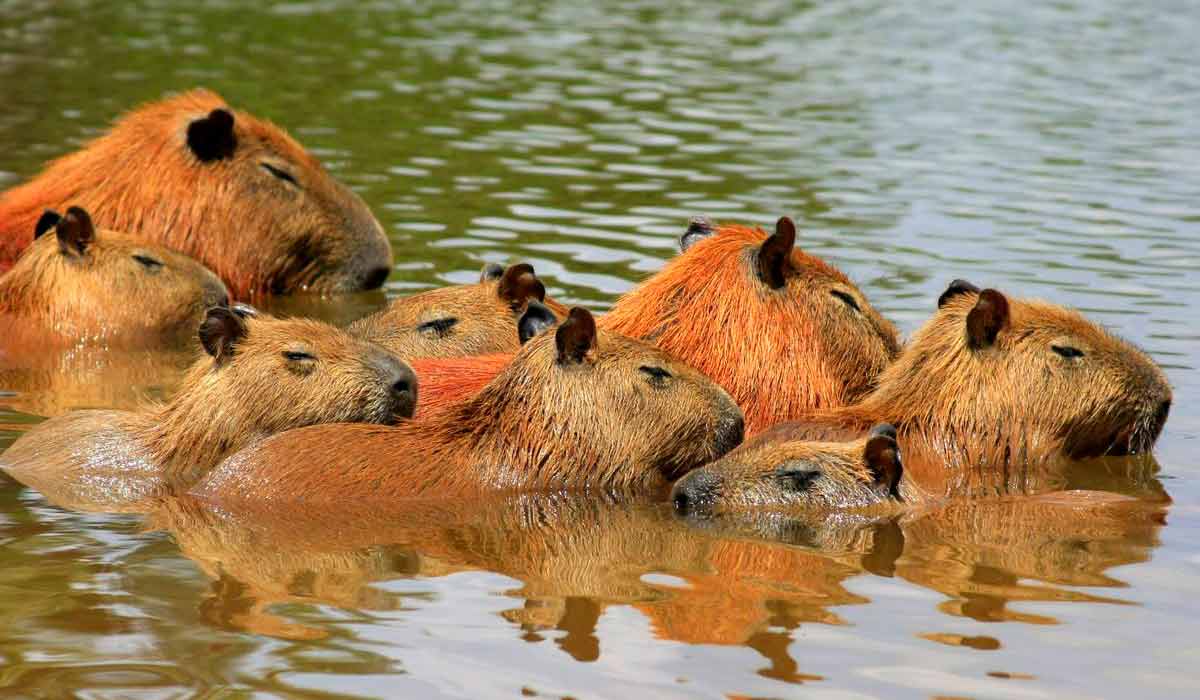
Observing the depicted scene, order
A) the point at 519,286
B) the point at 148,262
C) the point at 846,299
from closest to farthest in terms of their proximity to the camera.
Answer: the point at 846,299 → the point at 519,286 → the point at 148,262

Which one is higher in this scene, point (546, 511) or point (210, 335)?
point (210, 335)

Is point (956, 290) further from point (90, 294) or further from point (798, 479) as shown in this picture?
point (90, 294)

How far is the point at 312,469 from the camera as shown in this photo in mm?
7086

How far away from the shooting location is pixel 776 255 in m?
8.12

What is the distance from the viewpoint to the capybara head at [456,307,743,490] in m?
7.39

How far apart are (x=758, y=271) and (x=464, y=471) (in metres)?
1.67

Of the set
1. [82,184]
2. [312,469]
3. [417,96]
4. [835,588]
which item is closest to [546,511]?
[312,469]

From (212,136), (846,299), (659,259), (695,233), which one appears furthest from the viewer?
(659,259)

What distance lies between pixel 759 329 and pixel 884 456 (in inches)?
43.9

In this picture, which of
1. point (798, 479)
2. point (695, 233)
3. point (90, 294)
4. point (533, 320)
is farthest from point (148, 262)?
point (798, 479)

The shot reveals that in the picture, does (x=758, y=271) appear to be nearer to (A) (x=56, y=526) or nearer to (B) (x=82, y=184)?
(A) (x=56, y=526)

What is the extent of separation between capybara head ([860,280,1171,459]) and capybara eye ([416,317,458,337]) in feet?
6.96

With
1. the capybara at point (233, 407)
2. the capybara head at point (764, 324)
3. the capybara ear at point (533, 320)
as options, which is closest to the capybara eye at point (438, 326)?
the capybara head at point (764, 324)

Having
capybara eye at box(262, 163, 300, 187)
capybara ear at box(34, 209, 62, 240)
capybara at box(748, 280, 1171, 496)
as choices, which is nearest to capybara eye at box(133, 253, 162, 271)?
capybara ear at box(34, 209, 62, 240)
